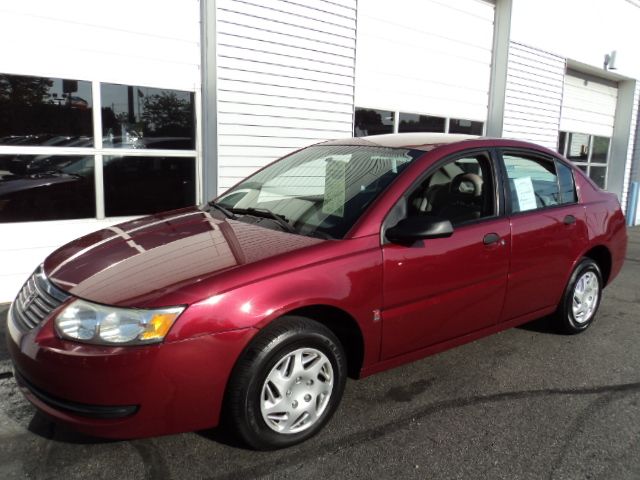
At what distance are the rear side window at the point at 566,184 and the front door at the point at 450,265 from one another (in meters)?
0.90

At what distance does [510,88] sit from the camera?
9.50 meters

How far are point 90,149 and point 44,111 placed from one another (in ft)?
1.68

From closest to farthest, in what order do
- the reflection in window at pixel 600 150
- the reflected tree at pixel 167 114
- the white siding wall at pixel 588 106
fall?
the reflected tree at pixel 167 114 → the white siding wall at pixel 588 106 → the reflection in window at pixel 600 150

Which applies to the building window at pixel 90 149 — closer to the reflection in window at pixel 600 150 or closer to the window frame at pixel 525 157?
the window frame at pixel 525 157

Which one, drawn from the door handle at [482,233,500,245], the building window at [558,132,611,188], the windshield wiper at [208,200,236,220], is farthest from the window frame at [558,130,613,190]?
the windshield wiper at [208,200,236,220]

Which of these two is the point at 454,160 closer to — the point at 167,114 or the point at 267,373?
the point at 267,373

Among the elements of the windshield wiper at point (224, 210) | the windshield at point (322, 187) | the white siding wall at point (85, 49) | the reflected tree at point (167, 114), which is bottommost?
the windshield wiper at point (224, 210)

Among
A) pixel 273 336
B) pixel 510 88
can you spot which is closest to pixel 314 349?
pixel 273 336

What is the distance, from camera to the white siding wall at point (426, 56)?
764 centimetres

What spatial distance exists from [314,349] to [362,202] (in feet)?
2.90

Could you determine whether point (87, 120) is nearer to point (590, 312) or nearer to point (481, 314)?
point (481, 314)

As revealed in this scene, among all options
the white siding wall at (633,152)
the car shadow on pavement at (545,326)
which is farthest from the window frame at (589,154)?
the car shadow on pavement at (545,326)

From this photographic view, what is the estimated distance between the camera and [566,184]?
408 centimetres

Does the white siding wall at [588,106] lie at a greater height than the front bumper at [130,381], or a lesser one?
greater
